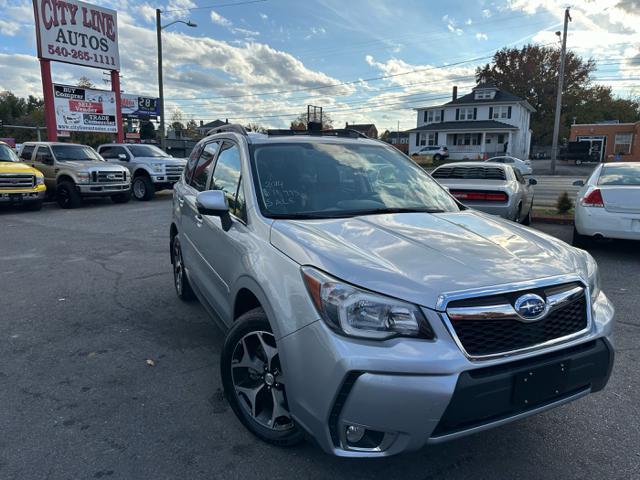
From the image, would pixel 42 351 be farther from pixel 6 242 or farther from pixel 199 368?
pixel 6 242

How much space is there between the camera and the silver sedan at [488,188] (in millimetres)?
7934

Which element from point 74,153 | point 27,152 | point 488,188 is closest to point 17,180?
point 74,153

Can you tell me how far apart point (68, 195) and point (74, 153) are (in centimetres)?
184

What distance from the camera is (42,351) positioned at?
12.8ft

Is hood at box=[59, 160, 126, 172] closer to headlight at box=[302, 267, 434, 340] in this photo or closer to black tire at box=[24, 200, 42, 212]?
black tire at box=[24, 200, 42, 212]

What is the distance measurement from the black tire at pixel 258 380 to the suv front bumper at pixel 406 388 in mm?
355

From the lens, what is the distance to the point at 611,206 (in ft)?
22.6

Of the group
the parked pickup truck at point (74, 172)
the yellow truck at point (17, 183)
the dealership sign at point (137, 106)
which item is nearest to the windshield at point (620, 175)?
the parked pickup truck at point (74, 172)

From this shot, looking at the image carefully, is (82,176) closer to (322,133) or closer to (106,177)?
(106,177)

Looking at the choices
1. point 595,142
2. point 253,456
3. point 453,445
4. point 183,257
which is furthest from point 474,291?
point 595,142

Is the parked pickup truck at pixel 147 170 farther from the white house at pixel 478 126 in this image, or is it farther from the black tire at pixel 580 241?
the white house at pixel 478 126

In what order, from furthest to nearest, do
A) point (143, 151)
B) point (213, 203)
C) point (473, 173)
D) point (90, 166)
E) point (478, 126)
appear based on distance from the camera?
point (478, 126), point (143, 151), point (90, 166), point (473, 173), point (213, 203)

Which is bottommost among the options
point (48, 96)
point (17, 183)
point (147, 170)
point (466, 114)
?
point (17, 183)

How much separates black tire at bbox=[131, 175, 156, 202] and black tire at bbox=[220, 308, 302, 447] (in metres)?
14.7
